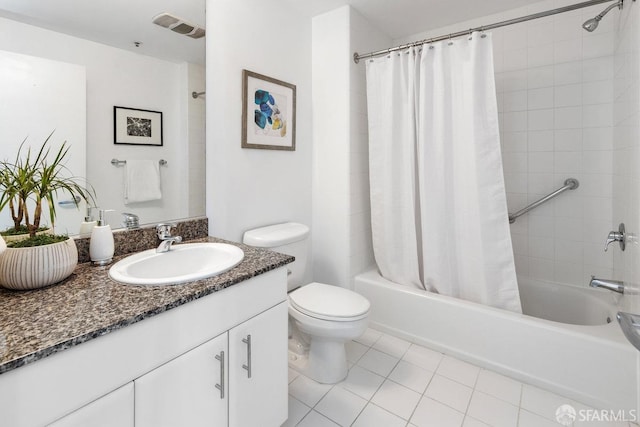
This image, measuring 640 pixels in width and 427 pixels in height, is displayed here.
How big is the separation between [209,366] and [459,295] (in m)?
1.58

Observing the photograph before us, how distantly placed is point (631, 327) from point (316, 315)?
3.86ft

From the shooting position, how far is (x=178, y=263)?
1.31m

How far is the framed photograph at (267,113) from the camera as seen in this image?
1779 millimetres

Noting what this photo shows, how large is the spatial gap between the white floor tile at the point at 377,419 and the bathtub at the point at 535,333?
0.64 metres

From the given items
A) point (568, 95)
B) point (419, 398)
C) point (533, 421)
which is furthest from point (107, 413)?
point (568, 95)

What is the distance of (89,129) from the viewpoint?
119cm

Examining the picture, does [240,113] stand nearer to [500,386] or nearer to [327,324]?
[327,324]

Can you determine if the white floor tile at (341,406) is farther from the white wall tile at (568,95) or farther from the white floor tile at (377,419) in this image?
the white wall tile at (568,95)

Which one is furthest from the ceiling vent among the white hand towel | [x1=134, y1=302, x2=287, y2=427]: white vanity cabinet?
[x1=134, y1=302, x2=287, y2=427]: white vanity cabinet

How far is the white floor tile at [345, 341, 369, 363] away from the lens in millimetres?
Result: 1873

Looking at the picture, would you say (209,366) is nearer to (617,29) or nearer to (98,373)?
(98,373)

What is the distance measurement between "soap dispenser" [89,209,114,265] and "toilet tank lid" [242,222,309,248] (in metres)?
0.68

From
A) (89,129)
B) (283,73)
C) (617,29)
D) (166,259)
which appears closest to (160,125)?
(89,129)

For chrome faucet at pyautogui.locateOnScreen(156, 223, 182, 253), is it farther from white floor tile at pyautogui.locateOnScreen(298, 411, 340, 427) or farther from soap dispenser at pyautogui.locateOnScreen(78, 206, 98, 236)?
white floor tile at pyautogui.locateOnScreen(298, 411, 340, 427)
